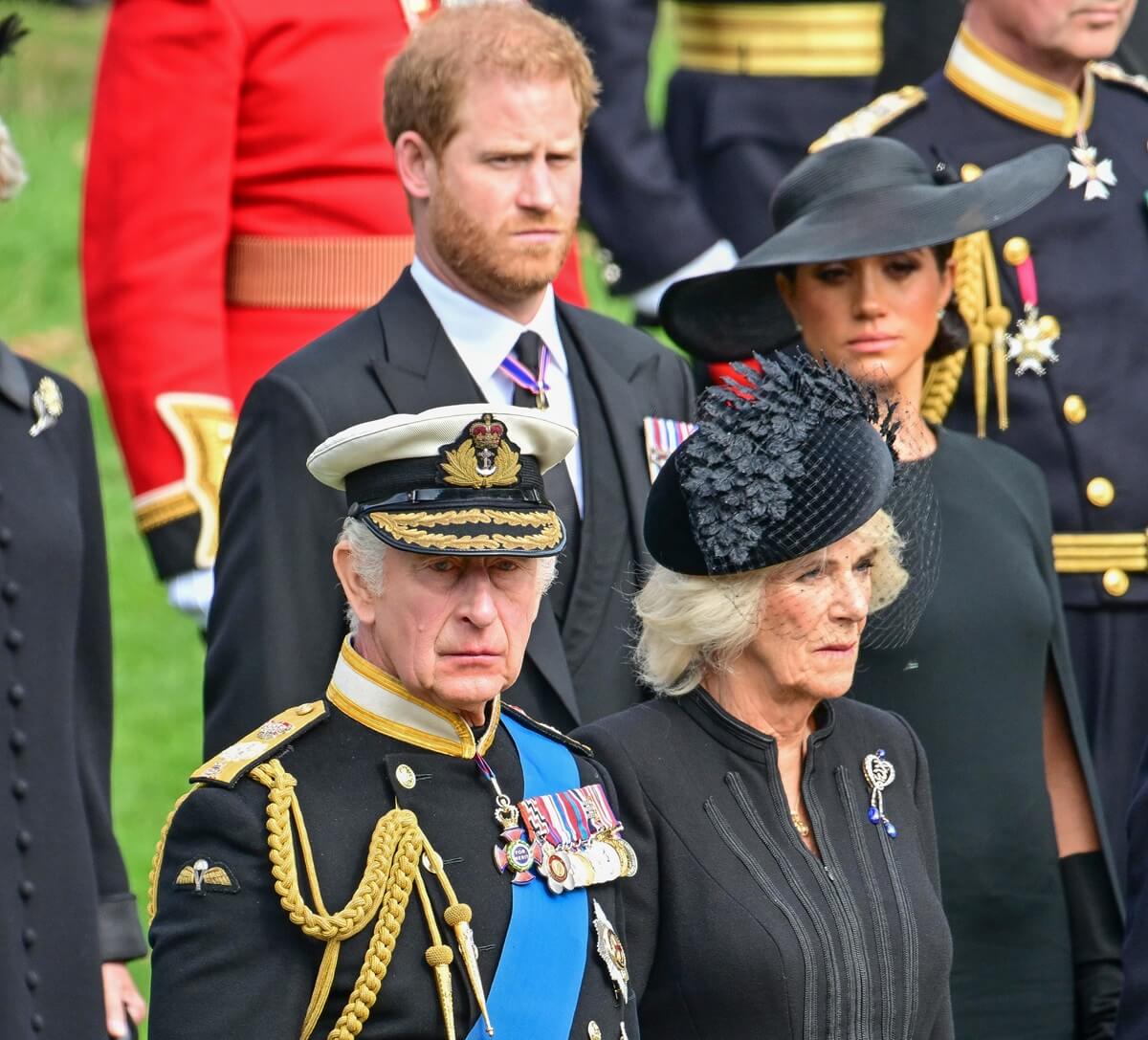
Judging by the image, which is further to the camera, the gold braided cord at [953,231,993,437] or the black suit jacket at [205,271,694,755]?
the gold braided cord at [953,231,993,437]

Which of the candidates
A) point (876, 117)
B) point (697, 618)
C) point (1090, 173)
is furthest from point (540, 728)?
point (1090, 173)

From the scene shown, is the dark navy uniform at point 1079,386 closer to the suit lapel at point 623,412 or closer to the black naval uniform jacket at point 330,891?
the suit lapel at point 623,412

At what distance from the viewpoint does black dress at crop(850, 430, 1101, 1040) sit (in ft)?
17.3

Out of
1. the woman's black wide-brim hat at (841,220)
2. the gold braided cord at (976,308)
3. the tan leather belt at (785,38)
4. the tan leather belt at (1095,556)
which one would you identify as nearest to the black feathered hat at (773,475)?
the woman's black wide-brim hat at (841,220)

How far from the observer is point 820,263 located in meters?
5.65

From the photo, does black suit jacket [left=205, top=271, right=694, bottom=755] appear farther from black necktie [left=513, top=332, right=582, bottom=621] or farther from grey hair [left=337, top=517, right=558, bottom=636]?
grey hair [left=337, top=517, right=558, bottom=636]

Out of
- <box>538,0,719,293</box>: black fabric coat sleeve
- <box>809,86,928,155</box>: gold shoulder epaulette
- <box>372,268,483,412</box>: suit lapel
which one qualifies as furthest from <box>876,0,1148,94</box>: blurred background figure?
<box>372,268,483,412</box>: suit lapel

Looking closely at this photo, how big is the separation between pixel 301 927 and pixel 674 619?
1.01 m

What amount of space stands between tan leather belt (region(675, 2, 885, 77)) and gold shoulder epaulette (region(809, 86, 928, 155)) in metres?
1.20

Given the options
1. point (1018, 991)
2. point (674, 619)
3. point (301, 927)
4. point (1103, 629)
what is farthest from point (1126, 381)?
point (301, 927)

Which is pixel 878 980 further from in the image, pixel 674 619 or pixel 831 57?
pixel 831 57

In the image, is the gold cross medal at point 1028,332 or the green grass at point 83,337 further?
the green grass at point 83,337

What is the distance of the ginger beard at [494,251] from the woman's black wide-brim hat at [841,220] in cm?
60

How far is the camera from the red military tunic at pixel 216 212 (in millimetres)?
6031
